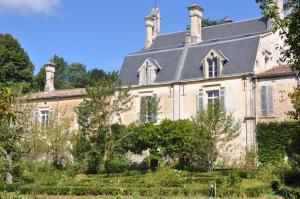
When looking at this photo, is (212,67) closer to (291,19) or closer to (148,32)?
(148,32)

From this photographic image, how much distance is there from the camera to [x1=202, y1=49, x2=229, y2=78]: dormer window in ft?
101

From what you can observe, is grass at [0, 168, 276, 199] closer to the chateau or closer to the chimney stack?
the chateau

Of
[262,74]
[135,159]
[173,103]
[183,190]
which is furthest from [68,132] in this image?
[183,190]

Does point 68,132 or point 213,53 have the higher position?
point 213,53

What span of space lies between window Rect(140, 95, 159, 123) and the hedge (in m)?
7.29

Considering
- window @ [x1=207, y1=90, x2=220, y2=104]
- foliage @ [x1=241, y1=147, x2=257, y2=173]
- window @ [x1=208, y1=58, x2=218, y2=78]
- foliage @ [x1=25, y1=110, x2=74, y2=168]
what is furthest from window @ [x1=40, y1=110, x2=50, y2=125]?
foliage @ [x1=241, y1=147, x2=257, y2=173]

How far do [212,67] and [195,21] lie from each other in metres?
6.06

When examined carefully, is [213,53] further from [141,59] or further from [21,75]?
[21,75]

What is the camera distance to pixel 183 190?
17812 mm

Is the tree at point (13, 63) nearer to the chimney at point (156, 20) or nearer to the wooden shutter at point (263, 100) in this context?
the chimney at point (156, 20)

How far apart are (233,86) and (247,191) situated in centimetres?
1375

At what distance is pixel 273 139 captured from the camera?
91.0ft

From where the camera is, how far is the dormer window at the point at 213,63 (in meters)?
30.9

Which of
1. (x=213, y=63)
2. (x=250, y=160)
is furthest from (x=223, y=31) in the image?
(x=250, y=160)
